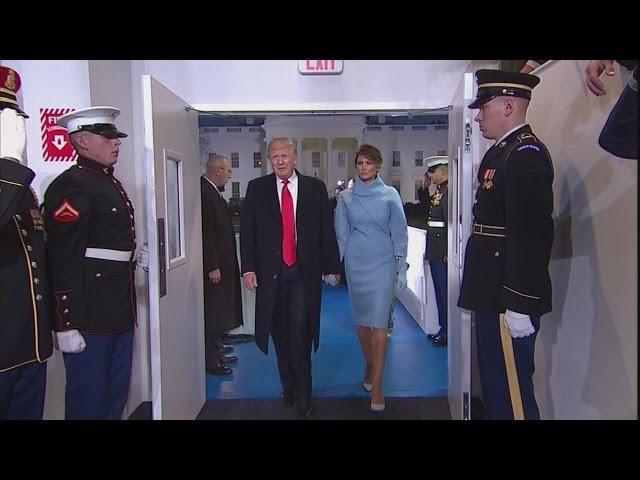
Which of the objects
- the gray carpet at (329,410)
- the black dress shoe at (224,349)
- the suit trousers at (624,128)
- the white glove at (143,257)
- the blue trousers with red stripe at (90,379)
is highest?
the suit trousers at (624,128)

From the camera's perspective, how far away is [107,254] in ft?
6.96

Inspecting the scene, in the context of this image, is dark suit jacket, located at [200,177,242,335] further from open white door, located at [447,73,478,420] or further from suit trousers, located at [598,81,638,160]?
suit trousers, located at [598,81,638,160]

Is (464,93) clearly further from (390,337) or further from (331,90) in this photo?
(390,337)

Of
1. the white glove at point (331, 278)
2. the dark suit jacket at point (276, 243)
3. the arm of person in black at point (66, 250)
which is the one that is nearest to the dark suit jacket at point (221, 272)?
the dark suit jacket at point (276, 243)

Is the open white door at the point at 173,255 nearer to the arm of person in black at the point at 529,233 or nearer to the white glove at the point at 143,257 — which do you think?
the white glove at the point at 143,257

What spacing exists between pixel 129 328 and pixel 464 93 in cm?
197

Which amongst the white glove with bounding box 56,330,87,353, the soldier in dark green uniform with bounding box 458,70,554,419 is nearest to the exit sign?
the soldier in dark green uniform with bounding box 458,70,554,419

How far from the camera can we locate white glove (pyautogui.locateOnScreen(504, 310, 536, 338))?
1719mm

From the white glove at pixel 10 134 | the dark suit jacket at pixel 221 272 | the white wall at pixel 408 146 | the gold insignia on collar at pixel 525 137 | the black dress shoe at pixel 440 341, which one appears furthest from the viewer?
the white wall at pixel 408 146

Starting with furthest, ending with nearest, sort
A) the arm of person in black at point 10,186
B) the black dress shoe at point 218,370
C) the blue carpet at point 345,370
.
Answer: the black dress shoe at point 218,370 → the blue carpet at point 345,370 → the arm of person in black at point 10,186

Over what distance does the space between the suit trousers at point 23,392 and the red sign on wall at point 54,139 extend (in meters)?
1.12

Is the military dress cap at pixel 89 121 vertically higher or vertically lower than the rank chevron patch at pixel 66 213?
higher

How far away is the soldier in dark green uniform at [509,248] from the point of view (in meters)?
1.70

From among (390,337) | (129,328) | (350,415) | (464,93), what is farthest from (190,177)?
(390,337)
